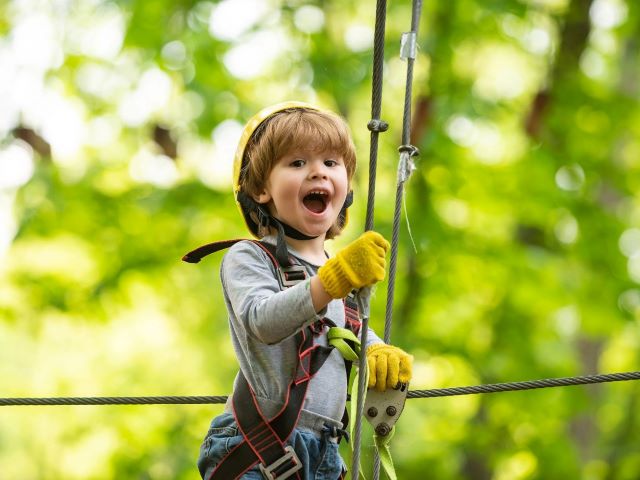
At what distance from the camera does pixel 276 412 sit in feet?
7.24

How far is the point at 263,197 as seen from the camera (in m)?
2.40

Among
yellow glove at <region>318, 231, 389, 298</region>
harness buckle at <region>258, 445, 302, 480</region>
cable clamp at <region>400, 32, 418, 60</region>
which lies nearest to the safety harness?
harness buckle at <region>258, 445, 302, 480</region>

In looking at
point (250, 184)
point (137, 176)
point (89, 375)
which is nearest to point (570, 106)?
point (137, 176)

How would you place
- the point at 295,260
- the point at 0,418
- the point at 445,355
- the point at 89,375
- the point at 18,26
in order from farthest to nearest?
the point at 0,418 → the point at 89,375 → the point at 18,26 → the point at 445,355 → the point at 295,260

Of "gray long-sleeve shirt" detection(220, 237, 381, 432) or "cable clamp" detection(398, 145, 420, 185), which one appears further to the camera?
"cable clamp" detection(398, 145, 420, 185)

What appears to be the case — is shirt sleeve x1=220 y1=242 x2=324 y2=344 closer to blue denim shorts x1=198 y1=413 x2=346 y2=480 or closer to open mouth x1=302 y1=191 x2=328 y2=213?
open mouth x1=302 y1=191 x2=328 y2=213

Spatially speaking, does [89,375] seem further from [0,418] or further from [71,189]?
[71,189]

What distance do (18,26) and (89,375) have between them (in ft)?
22.4

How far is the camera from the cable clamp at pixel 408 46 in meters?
2.54

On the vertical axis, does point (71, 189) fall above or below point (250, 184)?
below

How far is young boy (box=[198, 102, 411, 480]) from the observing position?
219cm

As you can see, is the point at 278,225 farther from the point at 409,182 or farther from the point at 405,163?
the point at 409,182

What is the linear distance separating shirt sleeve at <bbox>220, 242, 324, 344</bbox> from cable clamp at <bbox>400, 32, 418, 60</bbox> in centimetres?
66

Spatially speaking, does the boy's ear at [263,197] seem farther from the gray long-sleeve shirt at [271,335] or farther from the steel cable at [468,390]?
the steel cable at [468,390]
